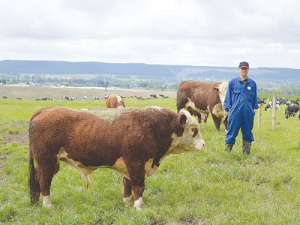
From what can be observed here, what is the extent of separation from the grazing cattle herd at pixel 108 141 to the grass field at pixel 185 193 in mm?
449

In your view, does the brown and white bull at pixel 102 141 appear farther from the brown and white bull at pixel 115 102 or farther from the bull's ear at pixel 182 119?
the brown and white bull at pixel 115 102

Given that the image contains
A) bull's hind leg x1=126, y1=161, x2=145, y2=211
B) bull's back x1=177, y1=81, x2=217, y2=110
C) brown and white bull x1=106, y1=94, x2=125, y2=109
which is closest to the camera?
bull's hind leg x1=126, y1=161, x2=145, y2=211

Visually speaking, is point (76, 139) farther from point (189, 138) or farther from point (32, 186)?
point (189, 138)

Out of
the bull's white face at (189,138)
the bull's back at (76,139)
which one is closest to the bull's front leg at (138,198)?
the bull's back at (76,139)

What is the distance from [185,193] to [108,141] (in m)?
2.21

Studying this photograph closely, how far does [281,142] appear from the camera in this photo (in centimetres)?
1197

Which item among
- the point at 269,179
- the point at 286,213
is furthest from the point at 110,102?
the point at 286,213

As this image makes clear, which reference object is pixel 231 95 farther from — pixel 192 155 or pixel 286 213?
pixel 286 213

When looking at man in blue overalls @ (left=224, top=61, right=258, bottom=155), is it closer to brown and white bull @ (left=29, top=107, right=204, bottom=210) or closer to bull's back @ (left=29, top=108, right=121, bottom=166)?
Result: brown and white bull @ (left=29, top=107, right=204, bottom=210)

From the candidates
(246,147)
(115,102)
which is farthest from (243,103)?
(115,102)

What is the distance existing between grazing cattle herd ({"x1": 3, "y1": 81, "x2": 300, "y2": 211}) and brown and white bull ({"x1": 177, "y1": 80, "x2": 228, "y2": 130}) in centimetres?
767

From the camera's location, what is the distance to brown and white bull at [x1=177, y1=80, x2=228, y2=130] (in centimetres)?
1388

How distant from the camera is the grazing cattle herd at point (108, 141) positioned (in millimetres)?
5996

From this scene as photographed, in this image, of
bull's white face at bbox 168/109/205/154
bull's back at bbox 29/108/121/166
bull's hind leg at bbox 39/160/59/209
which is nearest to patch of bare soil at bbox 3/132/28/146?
bull's hind leg at bbox 39/160/59/209
